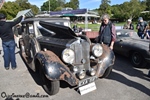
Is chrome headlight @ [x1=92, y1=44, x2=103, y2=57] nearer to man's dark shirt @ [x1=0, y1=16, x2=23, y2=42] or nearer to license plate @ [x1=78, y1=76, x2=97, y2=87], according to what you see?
license plate @ [x1=78, y1=76, x2=97, y2=87]

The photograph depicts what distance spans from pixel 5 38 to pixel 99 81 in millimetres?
3178

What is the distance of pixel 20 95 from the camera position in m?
3.73

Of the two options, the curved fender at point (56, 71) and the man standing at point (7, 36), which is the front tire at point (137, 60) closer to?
the curved fender at point (56, 71)

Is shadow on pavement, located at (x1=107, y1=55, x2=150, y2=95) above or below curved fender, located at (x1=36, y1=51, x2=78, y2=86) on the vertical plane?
below

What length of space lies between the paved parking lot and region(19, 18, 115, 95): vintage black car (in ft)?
0.86

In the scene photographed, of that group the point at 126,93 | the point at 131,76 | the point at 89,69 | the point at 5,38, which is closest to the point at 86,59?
the point at 89,69

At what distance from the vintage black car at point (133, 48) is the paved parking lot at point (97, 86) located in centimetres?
37

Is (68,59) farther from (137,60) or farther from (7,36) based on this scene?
(137,60)

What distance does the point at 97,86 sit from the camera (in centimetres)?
412

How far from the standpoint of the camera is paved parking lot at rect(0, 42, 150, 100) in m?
3.63

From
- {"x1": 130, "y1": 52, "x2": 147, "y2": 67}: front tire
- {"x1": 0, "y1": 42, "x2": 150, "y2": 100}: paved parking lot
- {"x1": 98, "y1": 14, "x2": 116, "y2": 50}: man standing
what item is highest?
{"x1": 98, "y1": 14, "x2": 116, "y2": 50}: man standing

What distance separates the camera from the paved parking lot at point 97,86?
11.9ft

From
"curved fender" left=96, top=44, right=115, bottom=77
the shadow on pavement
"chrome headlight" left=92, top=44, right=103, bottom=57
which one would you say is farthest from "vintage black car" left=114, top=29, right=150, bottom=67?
"chrome headlight" left=92, top=44, right=103, bottom=57

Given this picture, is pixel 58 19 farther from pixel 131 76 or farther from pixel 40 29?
pixel 131 76
